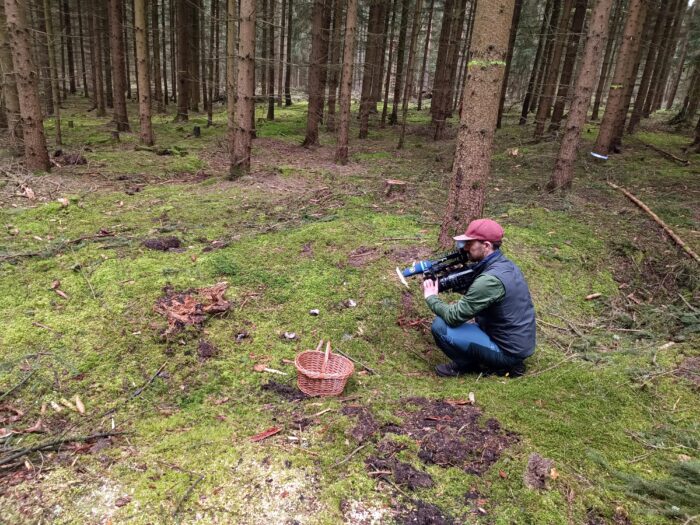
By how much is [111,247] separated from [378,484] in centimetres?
537

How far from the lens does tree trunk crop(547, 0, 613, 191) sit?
27.7 feet

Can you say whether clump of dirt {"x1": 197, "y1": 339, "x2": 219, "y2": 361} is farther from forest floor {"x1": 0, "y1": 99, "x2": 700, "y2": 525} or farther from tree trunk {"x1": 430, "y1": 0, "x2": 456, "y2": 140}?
tree trunk {"x1": 430, "y1": 0, "x2": 456, "y2": 140}

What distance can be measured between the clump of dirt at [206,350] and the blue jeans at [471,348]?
2297 mm

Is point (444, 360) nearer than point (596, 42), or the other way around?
point (444, 360)

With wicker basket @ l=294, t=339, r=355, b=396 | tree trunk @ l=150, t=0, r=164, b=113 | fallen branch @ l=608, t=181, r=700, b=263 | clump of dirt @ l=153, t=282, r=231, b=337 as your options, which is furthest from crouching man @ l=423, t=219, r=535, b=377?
tree trunk @ l=150, t=0, r=164, b=113

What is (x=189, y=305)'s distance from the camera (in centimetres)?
484

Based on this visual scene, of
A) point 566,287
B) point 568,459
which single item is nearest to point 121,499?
point 568,459

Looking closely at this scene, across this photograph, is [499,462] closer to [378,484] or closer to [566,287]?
[378,484]

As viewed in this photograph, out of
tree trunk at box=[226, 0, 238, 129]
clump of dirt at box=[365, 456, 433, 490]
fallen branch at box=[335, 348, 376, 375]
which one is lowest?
fallen branch at box=[335, 348, 376, 375]

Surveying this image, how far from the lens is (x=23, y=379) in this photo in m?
3.69

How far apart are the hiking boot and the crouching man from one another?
0.4 inches

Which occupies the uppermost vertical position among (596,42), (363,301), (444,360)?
(596,42)

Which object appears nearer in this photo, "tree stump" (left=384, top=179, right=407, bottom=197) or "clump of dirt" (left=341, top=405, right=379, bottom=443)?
"clump of dirt" (left=341, top=405, right=379, bottom=443)

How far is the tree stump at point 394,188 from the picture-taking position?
31.3 ft
